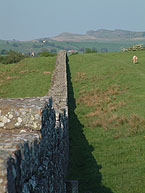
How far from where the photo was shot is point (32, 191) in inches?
148

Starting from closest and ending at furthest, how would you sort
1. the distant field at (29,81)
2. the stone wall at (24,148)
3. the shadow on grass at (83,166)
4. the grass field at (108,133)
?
1. the stone wall at (24,148)
2. the shadow on grass at (83,166)
3. the grass field at (108,133)
4. the distant field at (29,81)

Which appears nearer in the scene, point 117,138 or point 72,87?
point 117,138

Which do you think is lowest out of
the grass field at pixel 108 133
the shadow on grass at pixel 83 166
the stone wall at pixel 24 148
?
the shadow on grass at pixel 83 166

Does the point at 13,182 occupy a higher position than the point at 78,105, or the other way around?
the point at 13,182

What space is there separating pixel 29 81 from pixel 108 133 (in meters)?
19.0

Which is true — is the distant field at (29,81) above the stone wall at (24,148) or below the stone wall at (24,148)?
below

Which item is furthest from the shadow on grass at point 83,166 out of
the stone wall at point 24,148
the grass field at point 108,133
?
the stone wall at point 24,148

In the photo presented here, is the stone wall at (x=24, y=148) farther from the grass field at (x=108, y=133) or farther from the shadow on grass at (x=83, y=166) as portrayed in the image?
the grass field at (x=108, y=133)

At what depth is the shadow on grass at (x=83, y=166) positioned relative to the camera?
9457mm

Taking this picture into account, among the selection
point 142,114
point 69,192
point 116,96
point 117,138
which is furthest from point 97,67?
point 69,192

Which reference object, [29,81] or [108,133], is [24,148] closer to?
[108,133]

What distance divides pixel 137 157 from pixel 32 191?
8393mm

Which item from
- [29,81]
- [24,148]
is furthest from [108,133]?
[29,81]

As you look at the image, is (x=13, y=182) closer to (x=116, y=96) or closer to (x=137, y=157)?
(x=137, y=157)
